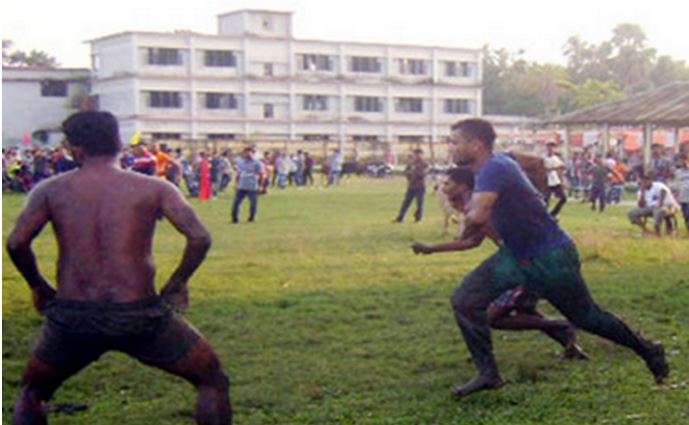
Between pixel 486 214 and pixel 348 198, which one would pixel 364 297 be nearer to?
pixel 486 214

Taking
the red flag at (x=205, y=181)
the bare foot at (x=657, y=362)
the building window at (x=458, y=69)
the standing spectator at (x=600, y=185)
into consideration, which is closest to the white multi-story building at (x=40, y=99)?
the building window at (x=458, y=69)

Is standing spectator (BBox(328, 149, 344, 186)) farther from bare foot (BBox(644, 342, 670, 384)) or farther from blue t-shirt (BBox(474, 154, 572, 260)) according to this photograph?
blue t-shirt (BBox(474, 154, 572, 260))

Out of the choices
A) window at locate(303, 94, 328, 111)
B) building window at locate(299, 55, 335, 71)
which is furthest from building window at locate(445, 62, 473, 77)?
window at locate(303, 94, 328, 111)

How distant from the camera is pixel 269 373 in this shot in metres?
9.32

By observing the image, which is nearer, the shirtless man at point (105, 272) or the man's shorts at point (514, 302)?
the shirtless man at point (105, 272)

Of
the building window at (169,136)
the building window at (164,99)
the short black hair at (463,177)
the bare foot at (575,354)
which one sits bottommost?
the building window at (169,136)

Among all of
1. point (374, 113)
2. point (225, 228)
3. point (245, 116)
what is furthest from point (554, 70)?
point (225, 228)

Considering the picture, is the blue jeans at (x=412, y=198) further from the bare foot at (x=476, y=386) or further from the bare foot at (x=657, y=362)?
the bare foot at (x=476, y=386)

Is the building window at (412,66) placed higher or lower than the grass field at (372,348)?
higher

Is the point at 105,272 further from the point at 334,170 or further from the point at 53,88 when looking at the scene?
the point at 53,88

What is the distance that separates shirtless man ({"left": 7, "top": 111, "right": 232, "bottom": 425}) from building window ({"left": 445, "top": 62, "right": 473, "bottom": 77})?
84.0 metres

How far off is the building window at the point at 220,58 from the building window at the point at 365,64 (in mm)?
9172

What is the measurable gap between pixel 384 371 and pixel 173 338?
140 inches

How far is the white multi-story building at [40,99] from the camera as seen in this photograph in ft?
255
